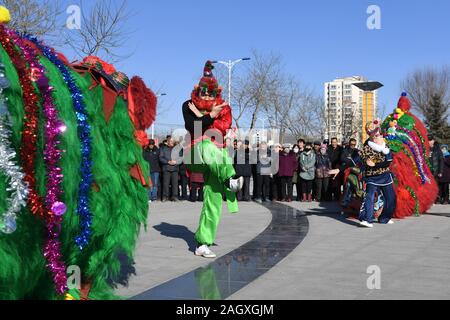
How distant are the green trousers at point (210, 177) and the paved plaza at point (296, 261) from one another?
1.26 feet

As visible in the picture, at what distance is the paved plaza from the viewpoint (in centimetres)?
441

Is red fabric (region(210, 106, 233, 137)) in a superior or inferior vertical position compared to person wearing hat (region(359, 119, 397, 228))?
superior

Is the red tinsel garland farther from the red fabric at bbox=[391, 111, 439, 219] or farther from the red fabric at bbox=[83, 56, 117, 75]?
the red fabric at bbox=[391, 111, 439, 219]

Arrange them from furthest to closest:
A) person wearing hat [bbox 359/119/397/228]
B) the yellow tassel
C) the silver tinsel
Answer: person wearing hat [bbox 359/119/397/228]
the yellow tassel
the silver tinsel

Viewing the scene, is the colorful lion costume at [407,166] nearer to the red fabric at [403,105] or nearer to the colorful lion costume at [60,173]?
the red fabric at [403,105]

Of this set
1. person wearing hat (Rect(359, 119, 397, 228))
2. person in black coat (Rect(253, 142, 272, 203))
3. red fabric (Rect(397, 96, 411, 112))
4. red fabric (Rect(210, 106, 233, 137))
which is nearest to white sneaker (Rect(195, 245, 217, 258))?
red fabric (Rect(210, 106, 233, 137))

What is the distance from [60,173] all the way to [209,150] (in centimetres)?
291

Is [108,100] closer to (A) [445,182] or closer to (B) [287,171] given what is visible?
(B) [287,171]

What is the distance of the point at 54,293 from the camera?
3031 millimetres

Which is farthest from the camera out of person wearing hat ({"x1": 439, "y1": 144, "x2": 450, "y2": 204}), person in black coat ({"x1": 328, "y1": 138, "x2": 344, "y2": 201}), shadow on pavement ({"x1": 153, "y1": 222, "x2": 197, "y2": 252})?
person in black coat ({"x1": 328, "y1": 138, "x2": 344, "y2": 201})

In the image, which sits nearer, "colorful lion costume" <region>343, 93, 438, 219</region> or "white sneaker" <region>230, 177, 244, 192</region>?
"white sneaker" <region>230, 177, 244, 192</region>

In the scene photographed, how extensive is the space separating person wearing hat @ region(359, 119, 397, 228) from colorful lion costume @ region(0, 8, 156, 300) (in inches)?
213

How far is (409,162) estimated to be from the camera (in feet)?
31.1
